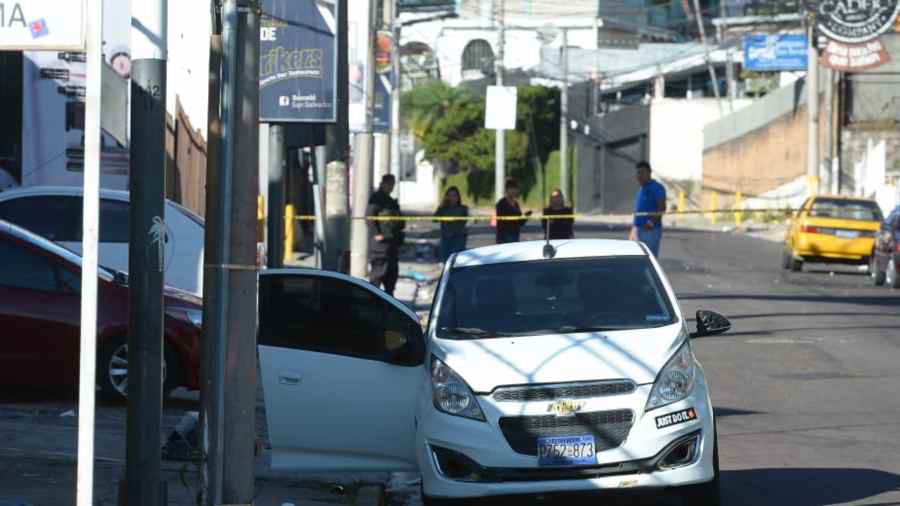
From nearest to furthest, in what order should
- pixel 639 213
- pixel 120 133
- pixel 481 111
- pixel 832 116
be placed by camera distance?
1. pixel 120 133
2. pixel 639 213
3. pixel 832 116
4. pixel 481 111

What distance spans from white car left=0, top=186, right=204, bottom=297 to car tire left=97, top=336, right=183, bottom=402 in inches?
83.2

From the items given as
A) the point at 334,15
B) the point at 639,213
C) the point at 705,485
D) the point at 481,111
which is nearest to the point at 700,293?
the point at 639,213

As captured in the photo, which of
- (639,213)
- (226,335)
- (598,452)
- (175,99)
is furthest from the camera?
(175,99)

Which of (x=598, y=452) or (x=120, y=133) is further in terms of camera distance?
(x=598, y=452)

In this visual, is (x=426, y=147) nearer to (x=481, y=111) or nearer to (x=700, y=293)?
(x=481, y=111)

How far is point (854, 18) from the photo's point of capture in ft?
139

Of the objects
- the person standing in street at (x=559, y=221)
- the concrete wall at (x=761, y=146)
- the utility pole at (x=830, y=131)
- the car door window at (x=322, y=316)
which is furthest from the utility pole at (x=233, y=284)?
the concrete wall at (x=761, y=146)

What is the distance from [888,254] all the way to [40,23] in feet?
70.4

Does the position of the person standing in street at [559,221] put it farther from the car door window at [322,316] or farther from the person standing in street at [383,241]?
the car door window at [322,316]

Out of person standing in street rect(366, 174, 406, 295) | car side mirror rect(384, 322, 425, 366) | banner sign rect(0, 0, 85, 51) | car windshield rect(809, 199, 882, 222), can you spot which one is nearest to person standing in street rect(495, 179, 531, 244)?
person standing in street rect(366, 174, 406, 295)

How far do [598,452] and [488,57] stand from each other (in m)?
83.6

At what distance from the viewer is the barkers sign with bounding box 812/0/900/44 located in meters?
41.8

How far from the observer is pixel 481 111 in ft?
258

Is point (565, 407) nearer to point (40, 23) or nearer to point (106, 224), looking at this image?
point (40, 23)
